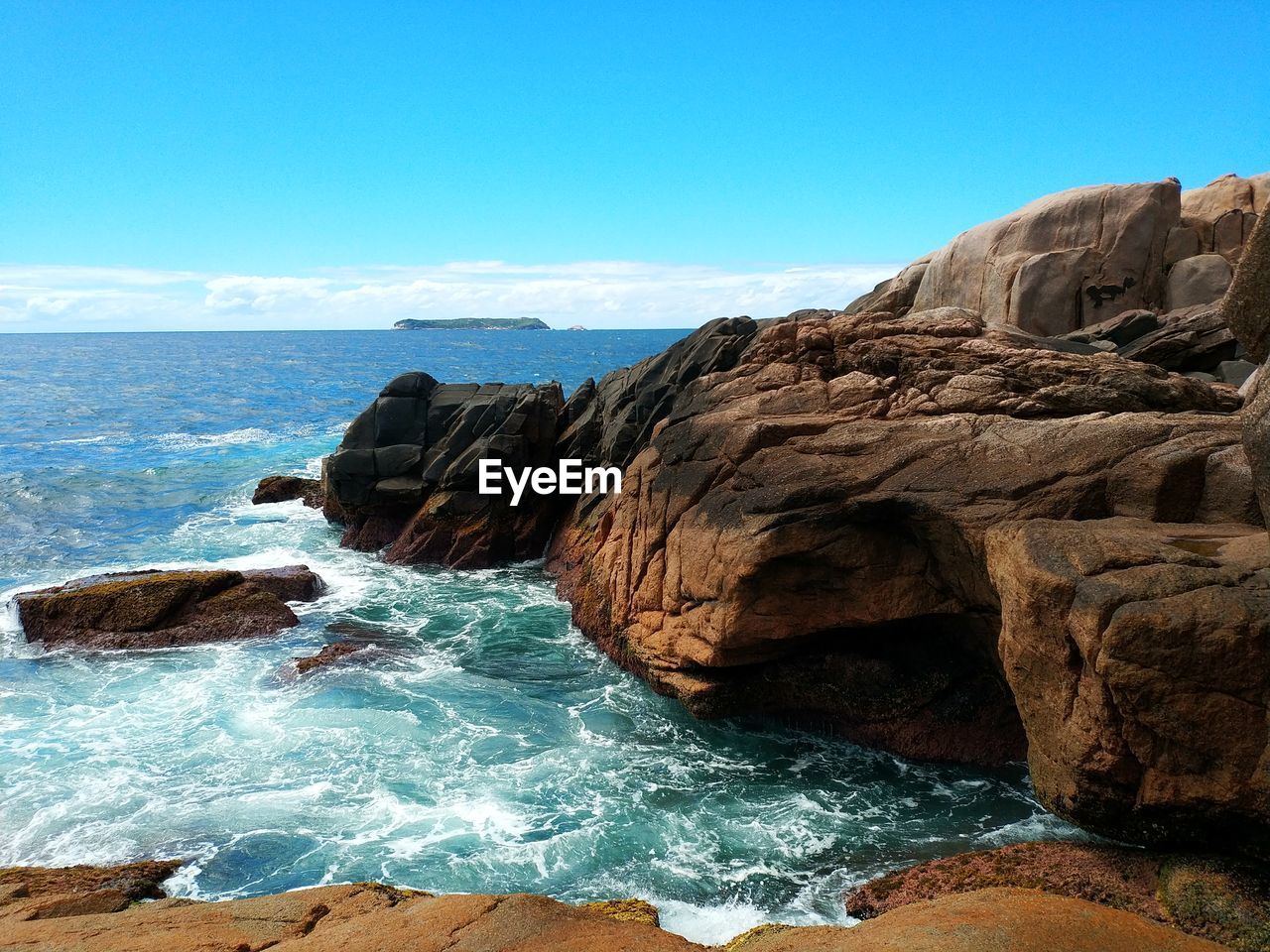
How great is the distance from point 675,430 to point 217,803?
12.2 m

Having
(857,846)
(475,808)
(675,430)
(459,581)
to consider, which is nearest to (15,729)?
(475,808)

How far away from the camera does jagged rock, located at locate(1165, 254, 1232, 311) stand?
1129 inches

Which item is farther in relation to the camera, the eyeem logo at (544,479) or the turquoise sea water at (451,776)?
the eyeem logo at (544,479)

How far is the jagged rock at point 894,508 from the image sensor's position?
13766 millimetres

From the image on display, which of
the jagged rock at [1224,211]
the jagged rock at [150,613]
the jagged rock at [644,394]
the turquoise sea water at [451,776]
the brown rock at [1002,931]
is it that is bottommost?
the turquoise sea water at [451,776]

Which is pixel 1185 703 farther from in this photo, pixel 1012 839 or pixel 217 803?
pixel 217 803

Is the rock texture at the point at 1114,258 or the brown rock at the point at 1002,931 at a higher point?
the rock texture at the point at 1114,258

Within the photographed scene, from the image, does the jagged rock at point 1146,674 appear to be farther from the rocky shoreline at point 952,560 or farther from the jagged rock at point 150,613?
the jagged rock at point 150,613

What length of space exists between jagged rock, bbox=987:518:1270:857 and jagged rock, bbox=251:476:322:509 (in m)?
33.6

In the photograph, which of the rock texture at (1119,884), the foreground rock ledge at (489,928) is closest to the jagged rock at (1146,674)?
the rock texture at (1119,884)

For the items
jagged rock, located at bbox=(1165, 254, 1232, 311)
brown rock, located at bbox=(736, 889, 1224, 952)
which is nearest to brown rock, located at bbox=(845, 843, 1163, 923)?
brown rock, located at bbox=(736, 889, 1224, 952)

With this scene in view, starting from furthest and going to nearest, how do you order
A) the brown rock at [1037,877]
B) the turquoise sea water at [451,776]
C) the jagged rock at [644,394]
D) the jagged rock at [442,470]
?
1. the jagged rock at [442,470]
2. the jagged rock at [644,394]
3. the turquoise sea water at [451,776]
4. the brown rock at [1037,877]

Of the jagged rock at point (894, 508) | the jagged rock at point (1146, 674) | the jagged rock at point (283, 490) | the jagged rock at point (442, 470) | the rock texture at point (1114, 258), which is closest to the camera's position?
the jagged rock at point (1146, 674)

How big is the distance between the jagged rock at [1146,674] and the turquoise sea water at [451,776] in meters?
3.00
